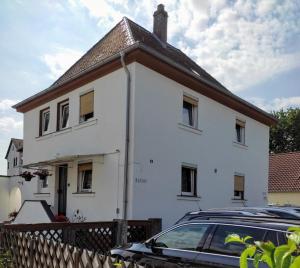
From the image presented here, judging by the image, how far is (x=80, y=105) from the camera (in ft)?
51.2

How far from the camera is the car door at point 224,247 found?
16.2 ft

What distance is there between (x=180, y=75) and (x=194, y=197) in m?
4.68

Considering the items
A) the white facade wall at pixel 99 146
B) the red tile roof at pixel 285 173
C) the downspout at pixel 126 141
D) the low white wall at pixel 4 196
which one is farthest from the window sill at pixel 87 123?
the red tile roof at pixel 285 173

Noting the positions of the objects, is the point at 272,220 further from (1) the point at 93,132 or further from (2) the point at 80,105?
(2) the point at 80,105

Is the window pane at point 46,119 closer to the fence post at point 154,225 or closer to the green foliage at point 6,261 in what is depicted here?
the fence post at point 154,225

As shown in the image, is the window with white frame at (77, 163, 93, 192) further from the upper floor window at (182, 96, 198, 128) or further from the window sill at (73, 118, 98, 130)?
the upper floor window at (182, 96, 198, 128)

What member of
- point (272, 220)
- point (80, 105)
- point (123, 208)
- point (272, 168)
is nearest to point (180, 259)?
point (272, 220)

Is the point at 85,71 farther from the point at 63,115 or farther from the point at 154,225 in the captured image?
the point at 154,225

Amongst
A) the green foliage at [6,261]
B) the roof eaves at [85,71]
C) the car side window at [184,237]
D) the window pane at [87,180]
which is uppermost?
the roof eaves at [85,71]

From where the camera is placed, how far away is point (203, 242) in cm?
549

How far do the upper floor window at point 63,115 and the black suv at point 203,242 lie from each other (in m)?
11.1

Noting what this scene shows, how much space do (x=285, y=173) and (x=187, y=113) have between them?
17.8 metres

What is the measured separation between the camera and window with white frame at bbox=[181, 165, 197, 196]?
15.2 m

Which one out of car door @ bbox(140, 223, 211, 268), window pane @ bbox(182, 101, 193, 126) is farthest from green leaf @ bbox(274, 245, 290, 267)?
window pane @ bbox(182, 101, 193, 126)
